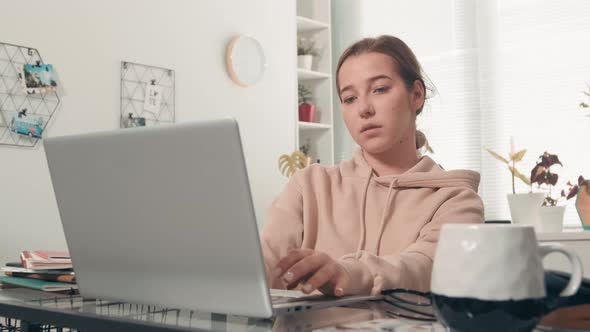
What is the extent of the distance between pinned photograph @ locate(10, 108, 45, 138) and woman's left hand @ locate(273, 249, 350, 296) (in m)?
2.41

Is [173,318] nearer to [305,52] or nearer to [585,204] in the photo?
[585,204]

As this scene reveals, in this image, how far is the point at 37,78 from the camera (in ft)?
9.80

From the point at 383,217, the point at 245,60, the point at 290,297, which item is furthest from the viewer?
the point at 245,60

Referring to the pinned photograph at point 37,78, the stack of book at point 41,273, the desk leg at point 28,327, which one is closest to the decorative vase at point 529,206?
the pinned photograph at point 37,78

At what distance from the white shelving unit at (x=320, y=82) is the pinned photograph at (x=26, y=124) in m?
1.80

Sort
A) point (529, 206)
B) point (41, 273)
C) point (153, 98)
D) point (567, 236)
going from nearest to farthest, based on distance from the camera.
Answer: point (41, 273) < point (567, 236) < point (529, 206) < point (153, 98)

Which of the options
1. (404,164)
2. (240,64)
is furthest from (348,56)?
(240,64)

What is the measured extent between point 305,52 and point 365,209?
3.21m

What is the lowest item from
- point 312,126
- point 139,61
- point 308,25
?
point 312,126

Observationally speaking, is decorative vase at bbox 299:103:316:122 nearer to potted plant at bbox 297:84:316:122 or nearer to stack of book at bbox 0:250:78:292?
potted plant at bbox 297:84:316:122

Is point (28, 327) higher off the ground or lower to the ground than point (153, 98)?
lower

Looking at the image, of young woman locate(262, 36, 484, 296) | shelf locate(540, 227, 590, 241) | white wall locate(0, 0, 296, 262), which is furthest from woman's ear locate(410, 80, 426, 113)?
white wall locate(0, 0, 296, 262)

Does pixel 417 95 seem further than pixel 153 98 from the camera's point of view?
No

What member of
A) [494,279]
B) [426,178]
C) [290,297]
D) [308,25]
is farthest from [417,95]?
[308,25]
